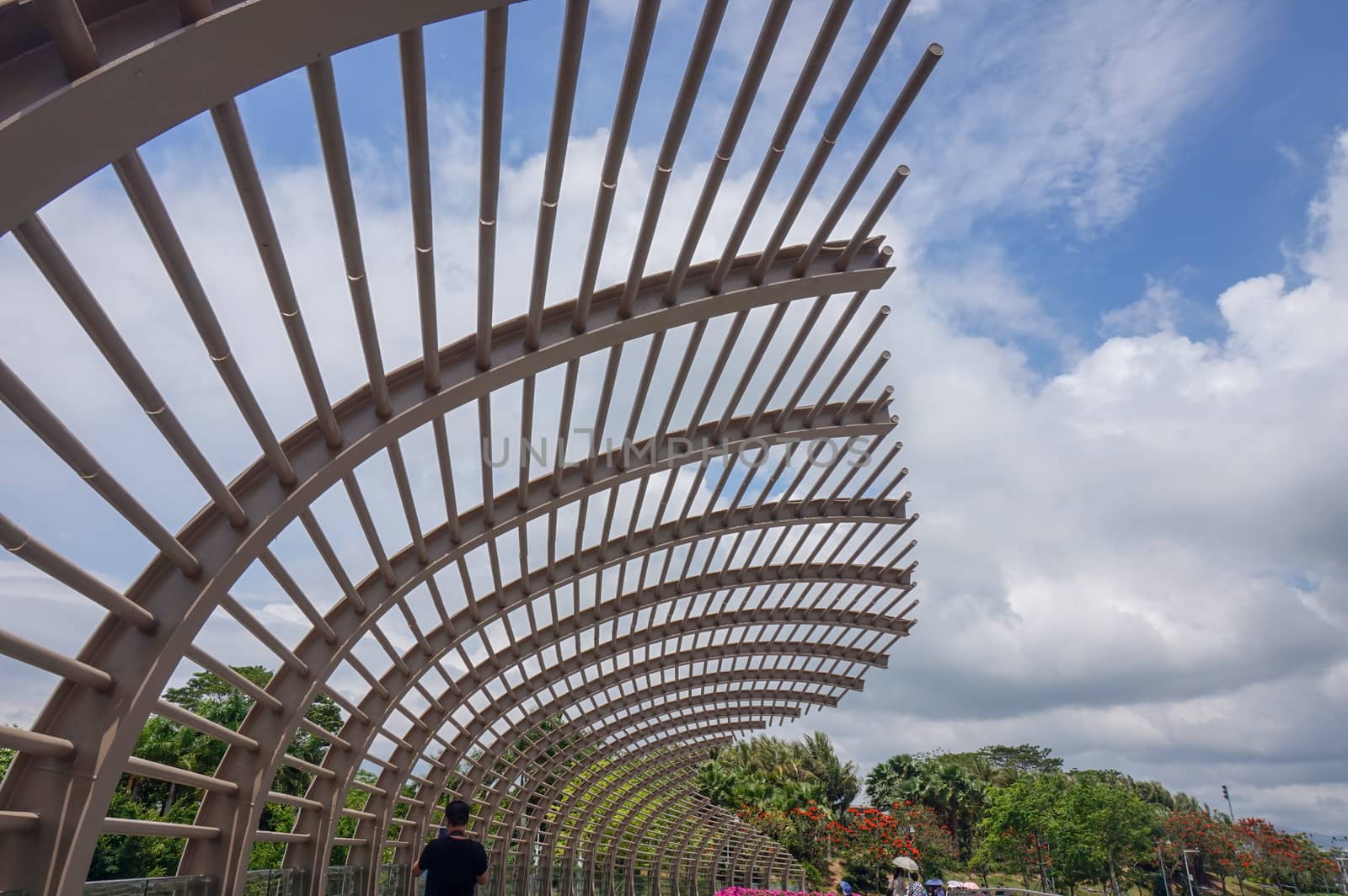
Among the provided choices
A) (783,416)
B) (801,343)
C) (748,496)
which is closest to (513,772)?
(748,496)

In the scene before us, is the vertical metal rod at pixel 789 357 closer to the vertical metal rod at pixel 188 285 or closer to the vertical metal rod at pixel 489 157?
the vertical metal rod at pixel 489 157

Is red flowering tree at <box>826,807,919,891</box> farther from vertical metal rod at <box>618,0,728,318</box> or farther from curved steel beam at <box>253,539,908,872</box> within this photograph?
vertical metal rod at <box>618,0,728,318</box>

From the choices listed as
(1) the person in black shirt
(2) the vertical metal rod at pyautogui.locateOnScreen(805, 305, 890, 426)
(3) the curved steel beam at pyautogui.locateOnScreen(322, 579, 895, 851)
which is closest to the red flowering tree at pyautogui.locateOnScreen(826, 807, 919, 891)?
(3) the curved steel beam at pyautogui.locateOnScreen(322, 579, 895, 851)

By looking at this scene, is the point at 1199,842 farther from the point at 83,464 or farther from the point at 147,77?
the point at 147,77

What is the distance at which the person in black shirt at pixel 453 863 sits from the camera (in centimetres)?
588

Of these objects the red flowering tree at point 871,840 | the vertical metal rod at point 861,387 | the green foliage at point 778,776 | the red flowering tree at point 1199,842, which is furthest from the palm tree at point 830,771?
the vertical metal rod at point 861,387

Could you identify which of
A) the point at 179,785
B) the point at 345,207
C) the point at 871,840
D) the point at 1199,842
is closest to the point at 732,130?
the point at 345,207

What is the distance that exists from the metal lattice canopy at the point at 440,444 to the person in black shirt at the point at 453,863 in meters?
3.13

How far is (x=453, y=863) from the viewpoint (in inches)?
232

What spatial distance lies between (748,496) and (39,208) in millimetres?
12460

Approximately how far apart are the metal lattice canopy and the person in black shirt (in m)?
A: 3.13

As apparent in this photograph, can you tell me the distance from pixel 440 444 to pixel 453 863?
4.90 meters

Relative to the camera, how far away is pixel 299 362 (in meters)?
7.21

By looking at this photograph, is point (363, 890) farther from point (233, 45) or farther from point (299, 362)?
point (233, 45)
